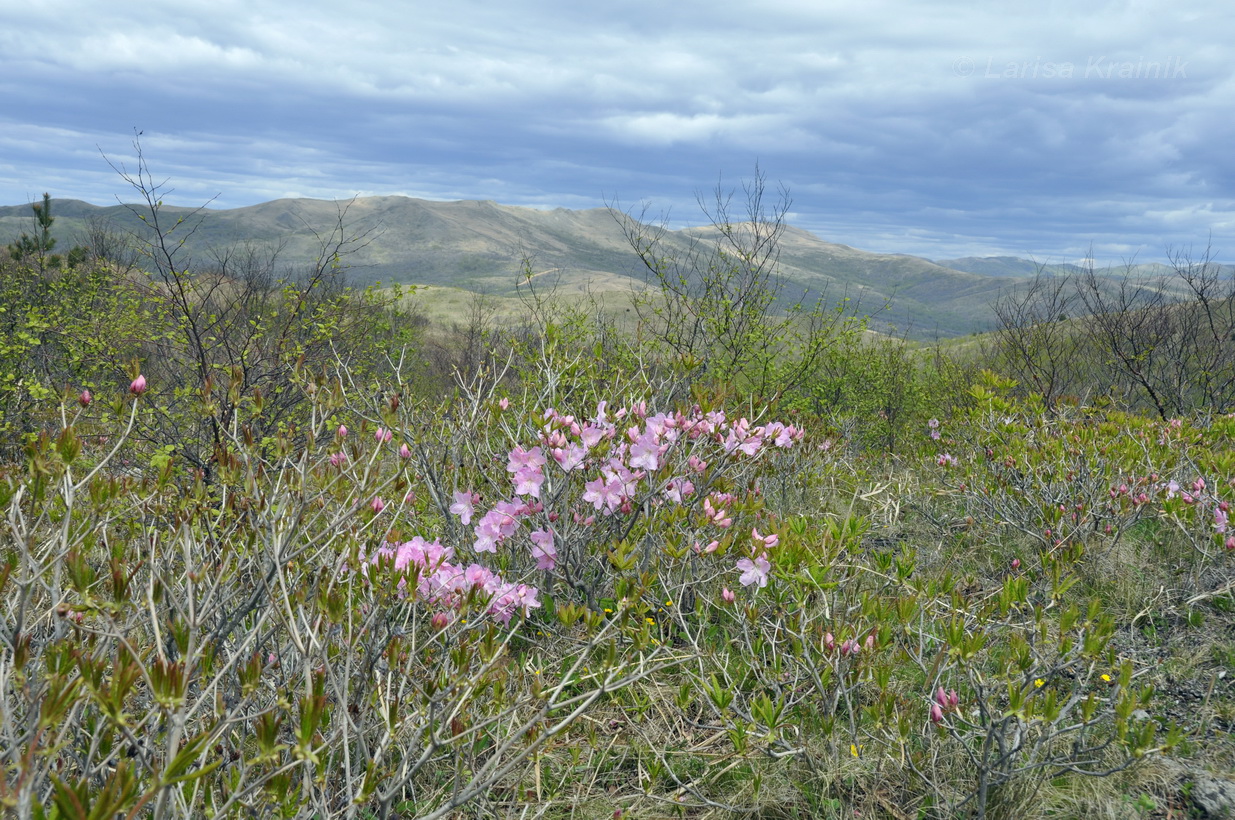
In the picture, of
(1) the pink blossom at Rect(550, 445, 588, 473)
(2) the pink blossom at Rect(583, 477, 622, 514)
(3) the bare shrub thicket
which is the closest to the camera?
(1) the pink blossom at Rect(550, 445, 588, 473)

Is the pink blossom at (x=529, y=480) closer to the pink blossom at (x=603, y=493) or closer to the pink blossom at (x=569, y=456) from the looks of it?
the pink blossom at (x=569, y=456)

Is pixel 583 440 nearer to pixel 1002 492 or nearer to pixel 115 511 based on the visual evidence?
pixel 115 511

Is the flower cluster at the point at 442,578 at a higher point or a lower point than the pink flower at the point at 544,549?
higher

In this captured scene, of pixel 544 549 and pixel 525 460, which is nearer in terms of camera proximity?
pixel 525 460

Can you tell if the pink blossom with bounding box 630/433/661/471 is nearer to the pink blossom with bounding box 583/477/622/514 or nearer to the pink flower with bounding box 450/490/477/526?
the pink blossom with bounding box 583/477/622/514

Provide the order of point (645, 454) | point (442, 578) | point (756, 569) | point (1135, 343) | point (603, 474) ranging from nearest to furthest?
point (442, 578) < point (756, 569) < point (645, 454) < point (603, 474) < point (1135, 343)

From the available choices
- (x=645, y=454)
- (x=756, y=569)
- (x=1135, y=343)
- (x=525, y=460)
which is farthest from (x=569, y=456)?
(x=1135, y=343)

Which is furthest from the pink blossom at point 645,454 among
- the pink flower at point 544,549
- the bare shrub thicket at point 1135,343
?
the bare shrub thicket at point 1135,343

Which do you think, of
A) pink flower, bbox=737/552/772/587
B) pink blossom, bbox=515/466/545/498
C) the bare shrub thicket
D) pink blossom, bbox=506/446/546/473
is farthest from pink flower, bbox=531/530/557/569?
the bare shrub thicket

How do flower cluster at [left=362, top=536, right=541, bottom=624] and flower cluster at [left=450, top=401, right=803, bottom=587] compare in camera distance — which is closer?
flower cluster at [left=362, top=536, right=541, bottom=624]

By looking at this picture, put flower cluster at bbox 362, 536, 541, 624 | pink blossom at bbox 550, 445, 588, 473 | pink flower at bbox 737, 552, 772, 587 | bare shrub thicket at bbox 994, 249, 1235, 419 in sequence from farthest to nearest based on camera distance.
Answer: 1. bare shrub thicket at bbox 994, 249, 1235, 419
2. pink blossom at bbox 550, 445, 588, 473
3. pink flower at bbox 737, 552, 772, 587
4. flower cluster at bbox 362, 536, 541, 624

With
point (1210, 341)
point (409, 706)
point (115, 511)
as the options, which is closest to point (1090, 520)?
point (409, 706)

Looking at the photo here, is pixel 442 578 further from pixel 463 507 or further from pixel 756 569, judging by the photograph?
pixel 756 569

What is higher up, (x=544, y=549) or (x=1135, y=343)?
(x=1135, y=343)
